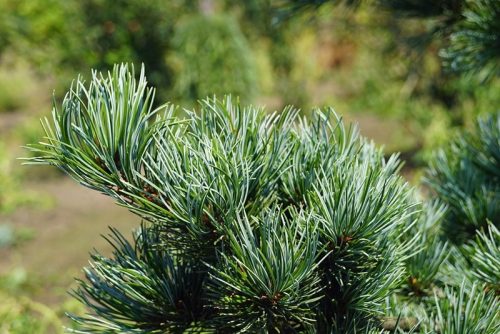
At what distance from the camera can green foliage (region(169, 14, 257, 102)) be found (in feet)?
Result: 25.9

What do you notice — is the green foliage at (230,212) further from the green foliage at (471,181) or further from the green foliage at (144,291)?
the green foliage at (471,181)

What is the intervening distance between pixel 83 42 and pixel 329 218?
8.22 meters

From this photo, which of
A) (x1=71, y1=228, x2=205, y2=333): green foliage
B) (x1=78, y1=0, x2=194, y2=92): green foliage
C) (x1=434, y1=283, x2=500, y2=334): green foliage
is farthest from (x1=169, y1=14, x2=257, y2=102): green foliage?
(x1=434, y1=283, x2=500, y2=334): green foliage

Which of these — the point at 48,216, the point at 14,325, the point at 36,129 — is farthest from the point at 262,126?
the point at 36,129

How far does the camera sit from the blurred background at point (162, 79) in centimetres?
623

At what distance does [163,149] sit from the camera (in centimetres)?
108

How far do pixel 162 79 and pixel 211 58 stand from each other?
1.29m

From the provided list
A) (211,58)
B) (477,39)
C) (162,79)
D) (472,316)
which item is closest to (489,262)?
(472,316)

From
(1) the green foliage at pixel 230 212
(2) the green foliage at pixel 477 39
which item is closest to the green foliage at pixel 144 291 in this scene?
(1) the green foliage at pixel 230 212

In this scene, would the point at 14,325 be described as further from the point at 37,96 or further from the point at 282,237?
the point at 37,96

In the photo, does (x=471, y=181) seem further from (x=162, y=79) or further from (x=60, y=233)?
(x=162, y=79)

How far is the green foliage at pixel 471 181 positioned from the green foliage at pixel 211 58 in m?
6.31

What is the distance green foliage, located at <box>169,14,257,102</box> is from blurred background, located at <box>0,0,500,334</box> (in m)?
0.01

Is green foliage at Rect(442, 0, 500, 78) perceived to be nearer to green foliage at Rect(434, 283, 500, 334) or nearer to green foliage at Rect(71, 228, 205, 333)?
green foliage at Rect(434, 283, 500, 334)
